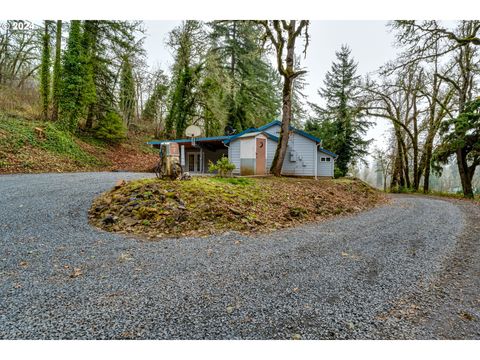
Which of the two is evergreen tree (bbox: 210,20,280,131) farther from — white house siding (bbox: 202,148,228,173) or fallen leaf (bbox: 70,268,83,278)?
fallen leaf (bbox: 70,268,83,278)

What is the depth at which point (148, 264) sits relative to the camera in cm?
314

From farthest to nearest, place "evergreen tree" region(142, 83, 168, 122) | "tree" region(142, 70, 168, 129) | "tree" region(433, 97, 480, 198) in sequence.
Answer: "evergreen tree" region(142, 83, 168, 122), "tree" region(142, 70, 168, 129), "tree" region(433, 97, 480, 198)

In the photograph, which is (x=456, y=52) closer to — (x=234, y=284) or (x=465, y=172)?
(x=465, y=172)

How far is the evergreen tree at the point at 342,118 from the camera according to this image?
59.8 ft

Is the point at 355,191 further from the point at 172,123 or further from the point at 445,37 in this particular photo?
the point at 172,123

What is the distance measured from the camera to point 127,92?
18.8 metres

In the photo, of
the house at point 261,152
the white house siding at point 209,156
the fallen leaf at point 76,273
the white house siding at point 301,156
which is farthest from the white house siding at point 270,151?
the fallen leaf at point 76,273

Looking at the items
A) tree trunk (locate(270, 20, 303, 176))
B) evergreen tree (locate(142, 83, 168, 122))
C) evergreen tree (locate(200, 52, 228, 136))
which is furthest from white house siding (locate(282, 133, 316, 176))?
evergreen tree (locate(142, 83, 168, 122))

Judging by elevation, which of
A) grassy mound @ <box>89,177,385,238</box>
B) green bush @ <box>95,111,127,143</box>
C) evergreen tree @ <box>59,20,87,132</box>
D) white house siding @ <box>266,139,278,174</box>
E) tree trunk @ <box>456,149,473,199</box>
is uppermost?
evergreen tree @ <box>59,20,87,132</box>

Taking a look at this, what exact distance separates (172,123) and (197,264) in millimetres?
17986

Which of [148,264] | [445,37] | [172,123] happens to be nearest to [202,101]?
[172,123]

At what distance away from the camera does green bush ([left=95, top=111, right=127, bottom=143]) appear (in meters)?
16.3

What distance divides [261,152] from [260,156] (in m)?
0.24

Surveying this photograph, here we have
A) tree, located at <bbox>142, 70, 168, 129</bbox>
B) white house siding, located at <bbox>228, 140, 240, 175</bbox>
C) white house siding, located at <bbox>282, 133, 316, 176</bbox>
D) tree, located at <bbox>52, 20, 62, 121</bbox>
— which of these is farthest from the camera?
tree, located at <bbox>142, 70, 168, 129</bbox>
